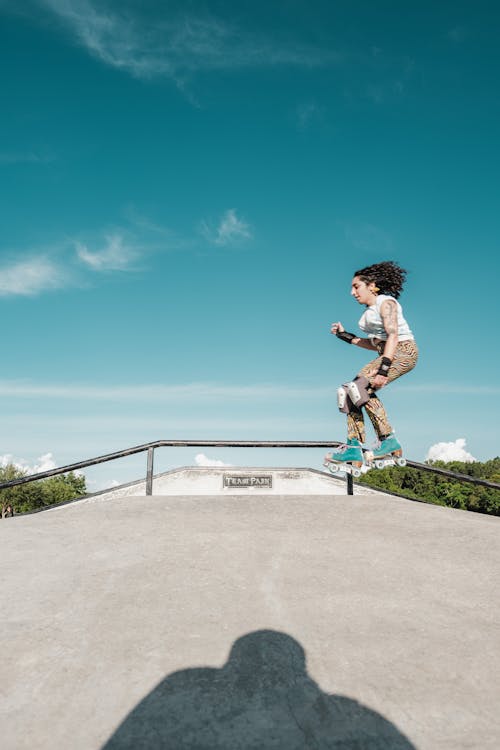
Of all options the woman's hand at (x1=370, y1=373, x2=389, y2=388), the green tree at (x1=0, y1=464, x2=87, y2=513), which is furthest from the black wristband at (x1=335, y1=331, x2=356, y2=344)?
the green tree at (x1=0, y1=464, x2=87, y2=513)

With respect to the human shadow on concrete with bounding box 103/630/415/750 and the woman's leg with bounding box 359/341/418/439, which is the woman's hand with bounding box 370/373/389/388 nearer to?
the woman's leg with bounding box 359/341/418/439

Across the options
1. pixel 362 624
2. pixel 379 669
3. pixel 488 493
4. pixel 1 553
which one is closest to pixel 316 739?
pixel 379 669

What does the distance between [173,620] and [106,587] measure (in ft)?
2.81

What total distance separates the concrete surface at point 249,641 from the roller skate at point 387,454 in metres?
1.18

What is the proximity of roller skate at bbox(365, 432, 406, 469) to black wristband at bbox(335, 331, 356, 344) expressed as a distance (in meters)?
1.37

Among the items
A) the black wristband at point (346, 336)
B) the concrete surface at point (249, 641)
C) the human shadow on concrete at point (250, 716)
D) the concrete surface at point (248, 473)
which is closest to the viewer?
the human shadow on concrete at point (250, 716)

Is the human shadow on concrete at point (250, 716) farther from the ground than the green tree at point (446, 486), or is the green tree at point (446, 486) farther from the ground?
the human shadow on concrete at point (250, 716)

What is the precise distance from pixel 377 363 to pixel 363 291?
1.03 meters

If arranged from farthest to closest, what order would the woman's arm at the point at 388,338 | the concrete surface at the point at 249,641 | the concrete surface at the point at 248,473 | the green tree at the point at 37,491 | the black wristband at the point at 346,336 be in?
the green tree at the point at 37,491
the concrete surface at the point at 248,473
the black wristband at the point at 346,336
the woman's arm at the point at 388,338
the concrete surface at the point at 249,641

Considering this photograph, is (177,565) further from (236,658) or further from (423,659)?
(423,659)

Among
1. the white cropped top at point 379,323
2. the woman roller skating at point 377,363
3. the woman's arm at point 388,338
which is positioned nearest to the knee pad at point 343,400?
the woman roller skating at point 377,363

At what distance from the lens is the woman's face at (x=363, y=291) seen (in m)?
6.75

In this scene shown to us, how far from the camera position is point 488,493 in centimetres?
3594

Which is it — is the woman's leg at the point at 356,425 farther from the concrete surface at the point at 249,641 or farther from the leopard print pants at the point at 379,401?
the concrete surface at the point at 249,641
